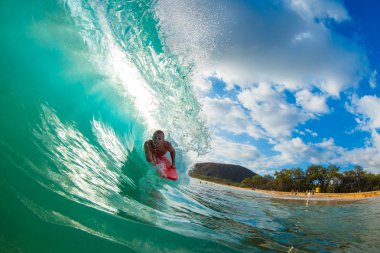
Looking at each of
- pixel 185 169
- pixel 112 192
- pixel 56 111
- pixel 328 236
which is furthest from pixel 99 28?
pixel 185 169

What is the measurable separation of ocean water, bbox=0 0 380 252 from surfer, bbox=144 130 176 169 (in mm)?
311

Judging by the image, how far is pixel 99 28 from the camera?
631 centimetres

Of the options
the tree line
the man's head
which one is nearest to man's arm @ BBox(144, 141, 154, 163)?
the man's head

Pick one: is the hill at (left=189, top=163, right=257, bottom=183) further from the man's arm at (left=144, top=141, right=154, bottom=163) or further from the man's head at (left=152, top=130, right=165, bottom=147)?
the man's head at (left=152, top=130, right=165, bottom=147)

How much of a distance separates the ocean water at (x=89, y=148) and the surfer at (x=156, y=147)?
31cm

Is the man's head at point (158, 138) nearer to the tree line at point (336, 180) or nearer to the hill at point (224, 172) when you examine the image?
the tree line at point (336, 180)

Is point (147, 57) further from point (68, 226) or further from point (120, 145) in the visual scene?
point (68, 226)

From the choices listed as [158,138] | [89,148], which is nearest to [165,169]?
[158,138]

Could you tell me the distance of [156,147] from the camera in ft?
24.4

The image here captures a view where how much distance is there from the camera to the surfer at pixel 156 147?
7227 millimetres

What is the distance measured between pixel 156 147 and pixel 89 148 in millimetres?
2587

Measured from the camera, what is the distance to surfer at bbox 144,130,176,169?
7.23 m

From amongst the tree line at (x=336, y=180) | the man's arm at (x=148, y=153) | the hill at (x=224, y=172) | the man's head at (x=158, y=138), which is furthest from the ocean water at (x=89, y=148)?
the hill at (x=224, y=172)

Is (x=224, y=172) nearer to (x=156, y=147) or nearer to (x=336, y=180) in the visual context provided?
(x=336, y=180)
